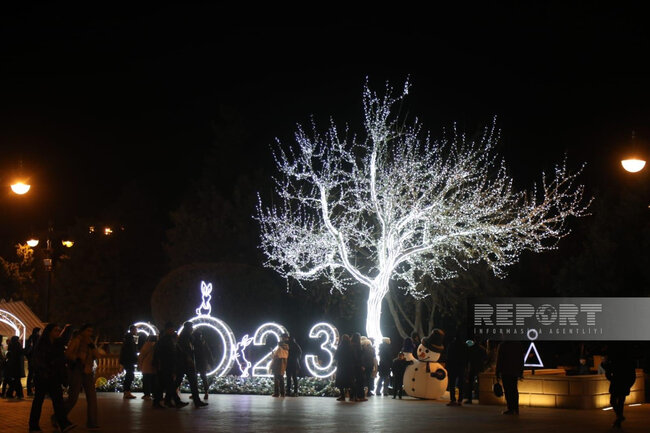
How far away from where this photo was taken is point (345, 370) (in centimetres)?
2033

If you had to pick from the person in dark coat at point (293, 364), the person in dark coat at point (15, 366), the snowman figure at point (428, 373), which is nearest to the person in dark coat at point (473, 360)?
the snowman figure at point (428, 373)

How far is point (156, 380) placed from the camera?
17969 mm

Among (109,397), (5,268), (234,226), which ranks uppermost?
(234,226)

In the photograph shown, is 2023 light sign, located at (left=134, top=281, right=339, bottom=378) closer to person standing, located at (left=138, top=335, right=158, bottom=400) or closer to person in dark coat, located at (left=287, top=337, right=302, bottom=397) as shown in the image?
person in dark coat, located at (left=287, top=337, right=302, bottom=397)

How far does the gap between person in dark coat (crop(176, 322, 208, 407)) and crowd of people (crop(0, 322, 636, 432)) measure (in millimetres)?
20

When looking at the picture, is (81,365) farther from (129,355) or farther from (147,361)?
(129,355)

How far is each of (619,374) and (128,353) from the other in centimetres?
Answer: 1185

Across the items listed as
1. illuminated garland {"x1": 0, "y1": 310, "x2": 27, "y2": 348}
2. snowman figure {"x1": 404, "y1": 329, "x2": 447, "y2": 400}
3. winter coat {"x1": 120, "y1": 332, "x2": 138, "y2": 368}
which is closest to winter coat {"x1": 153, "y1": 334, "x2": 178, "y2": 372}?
winter coat {"x1": 120, "y1": 332, "x2": 138, "y2": 368}

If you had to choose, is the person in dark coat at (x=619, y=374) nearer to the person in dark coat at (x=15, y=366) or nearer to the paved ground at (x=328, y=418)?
the paved ground at (x=328, y=418)

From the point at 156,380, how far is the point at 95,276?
39.1 m

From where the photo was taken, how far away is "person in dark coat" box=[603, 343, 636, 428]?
1437 centimetres

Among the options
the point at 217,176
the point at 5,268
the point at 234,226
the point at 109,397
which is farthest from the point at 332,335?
the point at 217,176

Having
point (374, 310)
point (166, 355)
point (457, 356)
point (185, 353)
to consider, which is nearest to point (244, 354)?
point (374, 310)

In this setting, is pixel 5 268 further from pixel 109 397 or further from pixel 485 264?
pixel 485 264
